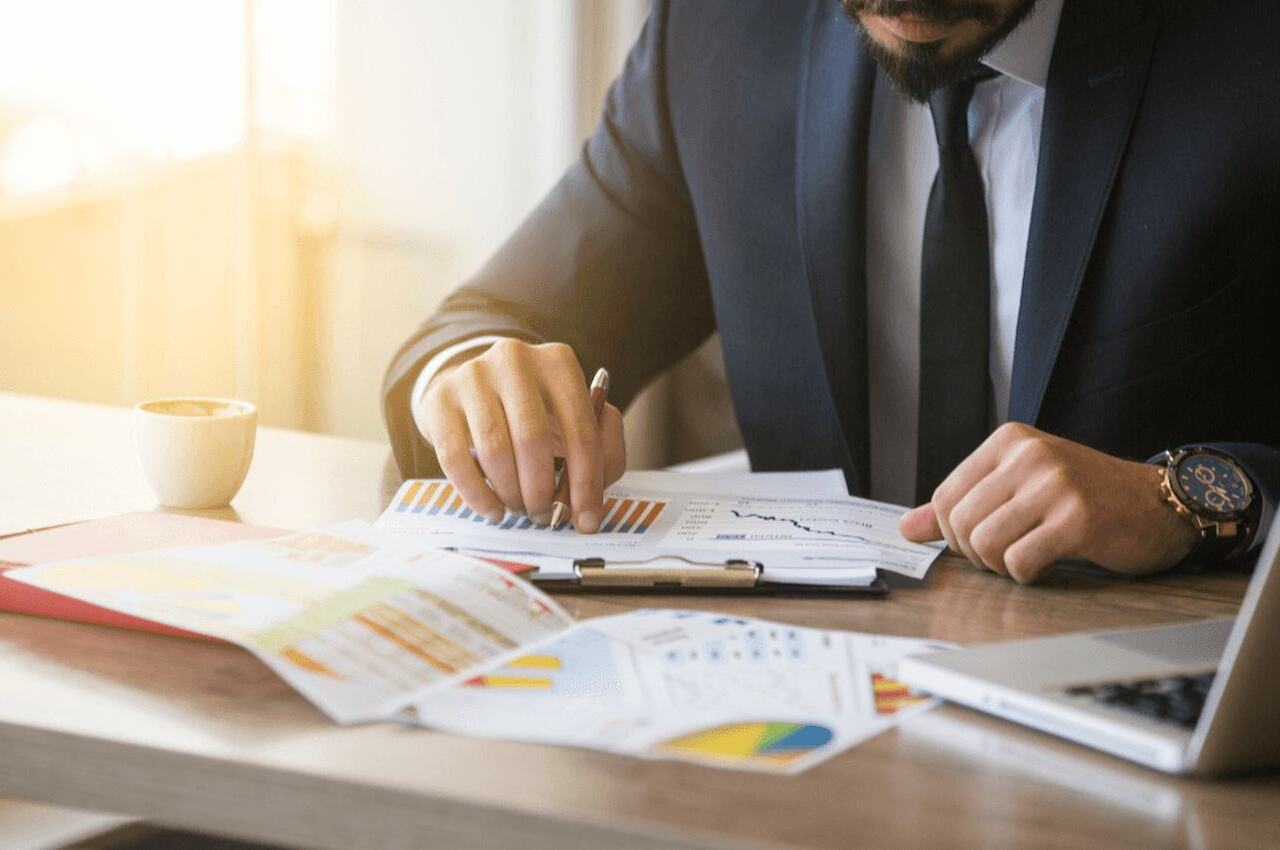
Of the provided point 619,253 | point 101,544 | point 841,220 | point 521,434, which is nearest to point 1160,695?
point 521,434

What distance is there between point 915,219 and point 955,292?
15 centimetres

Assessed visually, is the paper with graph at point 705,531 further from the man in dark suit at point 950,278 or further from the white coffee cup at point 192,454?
the white coffee cup at point 192,454

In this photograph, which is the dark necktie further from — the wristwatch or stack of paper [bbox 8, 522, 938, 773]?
stack of paper [bbox 8, 522, 938, 773]

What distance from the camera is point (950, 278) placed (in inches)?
56.5

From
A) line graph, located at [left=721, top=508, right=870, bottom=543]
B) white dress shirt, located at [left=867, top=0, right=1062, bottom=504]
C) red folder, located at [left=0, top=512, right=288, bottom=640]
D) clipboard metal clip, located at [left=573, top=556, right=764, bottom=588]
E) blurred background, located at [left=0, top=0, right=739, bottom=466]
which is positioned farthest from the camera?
blurred background, located at [left=0, top=0, right=739, bottom=466]

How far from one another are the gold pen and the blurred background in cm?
162

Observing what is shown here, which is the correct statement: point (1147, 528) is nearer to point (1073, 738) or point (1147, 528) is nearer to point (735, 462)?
point (1073, 738)

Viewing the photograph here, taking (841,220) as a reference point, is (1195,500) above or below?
below

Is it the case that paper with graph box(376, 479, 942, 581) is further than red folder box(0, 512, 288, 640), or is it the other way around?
paper with graph box(376, 479, 942, 581)

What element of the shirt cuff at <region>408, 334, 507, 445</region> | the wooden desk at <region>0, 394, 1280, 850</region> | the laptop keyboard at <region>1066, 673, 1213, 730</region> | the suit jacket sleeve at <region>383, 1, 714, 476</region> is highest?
the suit jacket sleeve at <region>383, 1, 714, 476</region>

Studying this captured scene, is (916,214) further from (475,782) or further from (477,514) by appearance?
(475,782)

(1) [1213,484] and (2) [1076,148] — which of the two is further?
(2) [1076,148]

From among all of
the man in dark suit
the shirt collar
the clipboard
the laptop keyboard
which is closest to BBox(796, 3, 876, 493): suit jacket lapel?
the man in dark suit

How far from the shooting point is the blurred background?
98.6 inches
